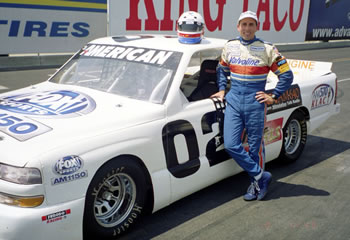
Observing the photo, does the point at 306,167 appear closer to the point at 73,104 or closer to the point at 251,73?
the point at 251,73

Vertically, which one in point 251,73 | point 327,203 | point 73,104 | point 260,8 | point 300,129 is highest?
point 260,8

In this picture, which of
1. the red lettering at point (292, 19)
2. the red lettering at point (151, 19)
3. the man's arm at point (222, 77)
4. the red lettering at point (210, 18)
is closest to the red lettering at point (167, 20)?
the red lettering at point (151, 19)

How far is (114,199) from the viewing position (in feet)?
11.1

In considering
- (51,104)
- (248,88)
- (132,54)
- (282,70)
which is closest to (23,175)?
(51,104)

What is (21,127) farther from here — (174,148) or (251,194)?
(251,194)

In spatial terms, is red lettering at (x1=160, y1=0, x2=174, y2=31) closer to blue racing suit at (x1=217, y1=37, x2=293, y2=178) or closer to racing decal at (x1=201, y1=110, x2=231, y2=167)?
blue racing suit at (x1=217, y1=37, x2=293, y2=178)

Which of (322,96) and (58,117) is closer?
A: (58,117)

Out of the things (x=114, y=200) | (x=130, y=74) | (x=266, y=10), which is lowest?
(x=114, y=200)

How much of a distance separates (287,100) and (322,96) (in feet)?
3.08

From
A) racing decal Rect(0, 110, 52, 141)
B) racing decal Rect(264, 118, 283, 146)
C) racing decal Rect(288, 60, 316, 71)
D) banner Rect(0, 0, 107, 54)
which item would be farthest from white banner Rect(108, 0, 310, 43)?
racing decal Rect(0, 110, 52, 141)

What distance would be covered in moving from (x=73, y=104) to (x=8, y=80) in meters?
8.53

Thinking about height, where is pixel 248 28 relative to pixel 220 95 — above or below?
above

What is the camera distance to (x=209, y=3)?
61.9 ft

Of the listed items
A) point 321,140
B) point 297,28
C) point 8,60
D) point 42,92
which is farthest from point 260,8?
point 42,92
